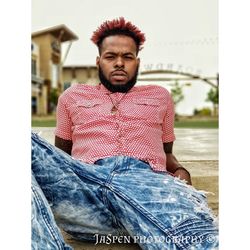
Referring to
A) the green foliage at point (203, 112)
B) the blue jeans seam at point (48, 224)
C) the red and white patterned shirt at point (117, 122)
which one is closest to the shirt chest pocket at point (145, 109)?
the red and white patterned shirt at point (117, 122)

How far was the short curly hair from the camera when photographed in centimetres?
158

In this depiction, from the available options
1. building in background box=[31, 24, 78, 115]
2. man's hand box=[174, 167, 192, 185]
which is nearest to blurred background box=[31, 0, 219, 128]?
building in background box=[31, 24, 78, 115]

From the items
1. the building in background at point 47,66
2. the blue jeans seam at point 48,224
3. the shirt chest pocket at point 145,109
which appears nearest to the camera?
the blue jeans seam at point 48,224

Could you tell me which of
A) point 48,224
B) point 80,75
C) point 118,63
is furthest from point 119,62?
point 48,224

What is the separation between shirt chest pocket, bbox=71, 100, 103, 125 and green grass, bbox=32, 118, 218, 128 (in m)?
0.06

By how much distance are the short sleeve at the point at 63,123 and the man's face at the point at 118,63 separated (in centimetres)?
13

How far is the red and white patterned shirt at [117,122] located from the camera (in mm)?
1582

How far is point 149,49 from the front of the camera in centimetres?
161

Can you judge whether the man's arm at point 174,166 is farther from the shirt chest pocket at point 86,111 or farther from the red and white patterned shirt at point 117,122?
the shirt chest pocket at point 86,111

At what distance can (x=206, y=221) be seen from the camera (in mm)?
1467

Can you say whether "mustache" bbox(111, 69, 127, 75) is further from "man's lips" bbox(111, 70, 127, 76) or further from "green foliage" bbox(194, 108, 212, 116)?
"green foliage" bbox(194, 108, 212, 116)

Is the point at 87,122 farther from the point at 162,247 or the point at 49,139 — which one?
the point at 162,247

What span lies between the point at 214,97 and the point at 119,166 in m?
0.29
